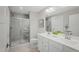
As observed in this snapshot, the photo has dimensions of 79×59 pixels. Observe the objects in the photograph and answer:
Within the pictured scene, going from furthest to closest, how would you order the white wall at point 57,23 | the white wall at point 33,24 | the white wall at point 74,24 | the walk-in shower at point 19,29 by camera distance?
1. the white wall at point 33,24
2. the walk-in shower at point 19,29
3. the white wall at point 57,23
4. the white wall at point 74,24

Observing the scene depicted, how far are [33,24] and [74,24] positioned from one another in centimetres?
258

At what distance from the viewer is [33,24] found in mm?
4535

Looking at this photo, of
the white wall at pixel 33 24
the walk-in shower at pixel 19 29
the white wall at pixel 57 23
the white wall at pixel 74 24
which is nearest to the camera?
the white wall at pixel 74 24

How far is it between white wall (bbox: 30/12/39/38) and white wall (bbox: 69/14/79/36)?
2359mm

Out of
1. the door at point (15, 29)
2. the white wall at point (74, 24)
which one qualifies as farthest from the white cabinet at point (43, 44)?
the door at point (15, 29)

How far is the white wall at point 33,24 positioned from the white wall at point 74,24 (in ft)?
7.74

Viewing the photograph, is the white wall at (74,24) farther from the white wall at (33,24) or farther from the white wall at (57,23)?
the white wall at (33,24)

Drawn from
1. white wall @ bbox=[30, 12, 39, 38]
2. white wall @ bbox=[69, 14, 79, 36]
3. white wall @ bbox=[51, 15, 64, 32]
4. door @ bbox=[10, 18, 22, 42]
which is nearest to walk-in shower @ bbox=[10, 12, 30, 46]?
door @ bbox=[10, 18, 22, 42]

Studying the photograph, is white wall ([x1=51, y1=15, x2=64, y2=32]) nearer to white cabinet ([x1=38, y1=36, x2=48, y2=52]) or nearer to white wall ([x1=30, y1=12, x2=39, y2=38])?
white cabinet ([x1=38, y1=36, x2=48, y2=52])

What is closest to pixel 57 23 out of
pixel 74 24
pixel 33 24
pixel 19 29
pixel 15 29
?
pixel 74 24

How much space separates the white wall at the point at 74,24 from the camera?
2217 mm

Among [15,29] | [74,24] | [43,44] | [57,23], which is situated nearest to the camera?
[74,24]

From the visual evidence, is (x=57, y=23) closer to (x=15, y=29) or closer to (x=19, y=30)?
(x=19, y=30)
